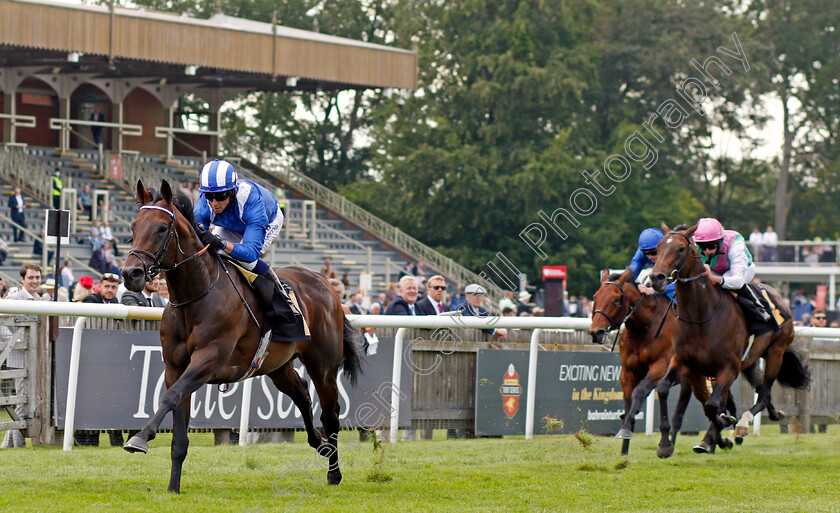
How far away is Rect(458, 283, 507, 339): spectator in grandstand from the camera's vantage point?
11141 millimetres

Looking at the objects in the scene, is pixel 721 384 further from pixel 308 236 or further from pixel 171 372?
pixel 308 236

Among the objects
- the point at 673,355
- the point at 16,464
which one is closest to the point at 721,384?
the point at 673,355

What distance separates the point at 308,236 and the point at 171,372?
Answer: 19940mm

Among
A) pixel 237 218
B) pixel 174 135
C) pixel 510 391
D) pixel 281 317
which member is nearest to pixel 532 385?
pixel 510 391

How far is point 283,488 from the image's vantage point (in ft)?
22.5

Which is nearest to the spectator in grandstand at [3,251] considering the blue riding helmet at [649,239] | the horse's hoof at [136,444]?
the blue riding helmet at [649,239]

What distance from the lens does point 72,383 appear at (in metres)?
8.59

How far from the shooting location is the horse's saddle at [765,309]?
941 centimetres

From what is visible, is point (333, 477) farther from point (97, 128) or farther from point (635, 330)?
point (97, 128)

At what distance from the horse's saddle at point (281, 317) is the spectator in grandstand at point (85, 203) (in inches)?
649

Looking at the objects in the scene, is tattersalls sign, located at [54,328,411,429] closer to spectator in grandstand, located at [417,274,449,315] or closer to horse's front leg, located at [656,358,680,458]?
spectator in grandstand, located at [417,274,449,315]

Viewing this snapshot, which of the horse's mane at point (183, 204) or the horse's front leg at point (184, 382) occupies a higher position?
the horse's mane at point (183, 204)

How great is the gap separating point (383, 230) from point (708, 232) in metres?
19.6

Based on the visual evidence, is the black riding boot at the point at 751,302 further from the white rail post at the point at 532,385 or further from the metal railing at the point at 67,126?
the metal railing at the point at 67,126
